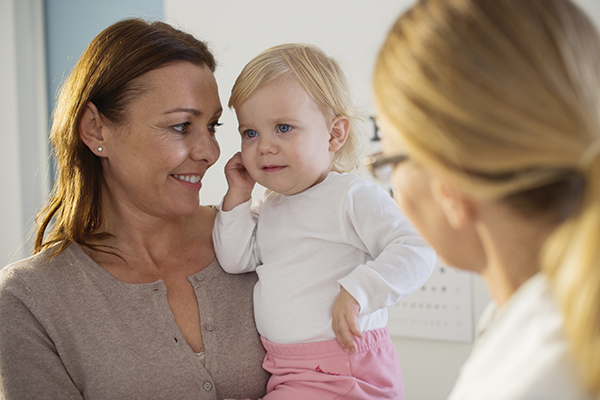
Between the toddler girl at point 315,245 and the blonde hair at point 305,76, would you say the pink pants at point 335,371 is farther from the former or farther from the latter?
the blonde hair at point 305,76

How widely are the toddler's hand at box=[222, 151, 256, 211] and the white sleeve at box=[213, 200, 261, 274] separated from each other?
0.08 ft

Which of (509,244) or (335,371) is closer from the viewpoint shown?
(509,244)

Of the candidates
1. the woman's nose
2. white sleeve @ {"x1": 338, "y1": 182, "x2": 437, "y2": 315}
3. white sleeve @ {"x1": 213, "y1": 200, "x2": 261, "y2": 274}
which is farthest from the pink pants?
the woman's nose

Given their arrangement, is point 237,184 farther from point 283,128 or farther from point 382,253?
point 382,253

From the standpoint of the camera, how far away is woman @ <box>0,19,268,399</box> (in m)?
1.22

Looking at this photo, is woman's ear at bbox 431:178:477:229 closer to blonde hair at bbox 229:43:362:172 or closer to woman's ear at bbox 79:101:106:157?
blonde hair at bbox 229:43:362:172

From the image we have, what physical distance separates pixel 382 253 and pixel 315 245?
201 millimetres

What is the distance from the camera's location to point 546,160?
57cm

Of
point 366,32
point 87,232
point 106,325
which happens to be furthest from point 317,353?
point 366,32

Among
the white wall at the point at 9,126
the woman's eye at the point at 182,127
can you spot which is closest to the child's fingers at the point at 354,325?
the woman's eye at the point at 182,127

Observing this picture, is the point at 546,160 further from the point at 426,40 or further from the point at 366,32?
the point at 366,32

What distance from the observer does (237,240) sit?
1.42 m

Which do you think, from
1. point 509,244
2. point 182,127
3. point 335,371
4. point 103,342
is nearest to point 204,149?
point 182,127

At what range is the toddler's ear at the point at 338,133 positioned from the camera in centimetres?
140
